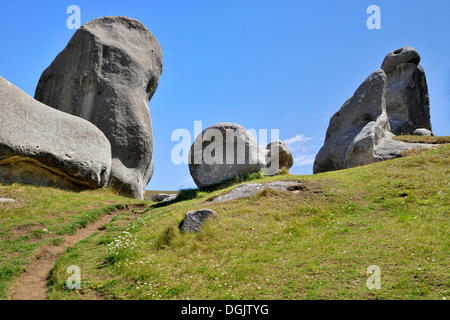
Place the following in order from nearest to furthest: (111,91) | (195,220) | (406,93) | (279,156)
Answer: (195,220) → (279,156) → (111,91) → (406,93)

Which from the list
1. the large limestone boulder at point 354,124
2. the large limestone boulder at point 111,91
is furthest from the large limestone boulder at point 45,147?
the large limestone boulder at point 354,124

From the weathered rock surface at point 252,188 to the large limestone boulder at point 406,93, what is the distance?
74.4 feet

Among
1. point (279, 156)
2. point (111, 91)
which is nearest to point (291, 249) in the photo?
point (279, 156)

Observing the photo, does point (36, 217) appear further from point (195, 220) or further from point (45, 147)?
point (195, 220)

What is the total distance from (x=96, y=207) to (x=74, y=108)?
10579 mm

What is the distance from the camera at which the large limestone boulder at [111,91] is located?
29.0m

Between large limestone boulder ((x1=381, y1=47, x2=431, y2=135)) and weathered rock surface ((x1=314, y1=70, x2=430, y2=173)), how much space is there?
421 inches

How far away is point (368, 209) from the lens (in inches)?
608

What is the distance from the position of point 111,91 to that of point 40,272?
1867cm

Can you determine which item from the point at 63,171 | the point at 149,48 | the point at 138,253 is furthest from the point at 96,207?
the point at 149,48

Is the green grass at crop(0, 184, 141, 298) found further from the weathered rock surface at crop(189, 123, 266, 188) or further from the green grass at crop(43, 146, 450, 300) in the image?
the weathered rock surface at crop(189, 123, 266, 188)

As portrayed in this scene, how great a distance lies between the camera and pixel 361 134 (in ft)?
84.7

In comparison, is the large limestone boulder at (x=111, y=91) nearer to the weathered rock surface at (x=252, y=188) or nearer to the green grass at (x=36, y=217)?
the green grass at (x=36, y=217)
